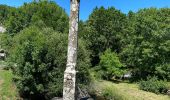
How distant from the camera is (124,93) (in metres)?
46.8

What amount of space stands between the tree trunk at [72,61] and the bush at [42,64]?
28.4m

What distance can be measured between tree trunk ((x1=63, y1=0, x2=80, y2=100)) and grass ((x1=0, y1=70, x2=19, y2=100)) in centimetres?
2940

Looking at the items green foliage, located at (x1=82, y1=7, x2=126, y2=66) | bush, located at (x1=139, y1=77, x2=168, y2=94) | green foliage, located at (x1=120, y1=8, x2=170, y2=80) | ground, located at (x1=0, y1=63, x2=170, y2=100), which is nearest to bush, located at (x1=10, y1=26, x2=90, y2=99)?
ground, located at (x1=0, y1=63, x2=170, y2=100)

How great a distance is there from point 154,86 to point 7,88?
2403 cm

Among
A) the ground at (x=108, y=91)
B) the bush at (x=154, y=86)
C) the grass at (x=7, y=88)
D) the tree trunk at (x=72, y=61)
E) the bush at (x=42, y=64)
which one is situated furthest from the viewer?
the bush at (x=154, y=86)

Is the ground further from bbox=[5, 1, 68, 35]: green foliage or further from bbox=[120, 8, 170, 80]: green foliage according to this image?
bbox=[5, 1, 68, 35]: green foliage

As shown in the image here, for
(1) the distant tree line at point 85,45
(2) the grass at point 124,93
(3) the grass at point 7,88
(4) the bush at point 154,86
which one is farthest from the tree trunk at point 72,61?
(4) the bush at point 154,86

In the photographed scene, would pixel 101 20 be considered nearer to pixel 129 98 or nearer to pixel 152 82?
pixel 152 82

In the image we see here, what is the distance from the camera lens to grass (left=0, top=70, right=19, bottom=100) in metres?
35.4

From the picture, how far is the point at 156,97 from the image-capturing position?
47781 mm

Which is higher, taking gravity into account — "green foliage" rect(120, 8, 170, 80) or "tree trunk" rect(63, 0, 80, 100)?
"green foliage" rect(120, 8, 170, 80)

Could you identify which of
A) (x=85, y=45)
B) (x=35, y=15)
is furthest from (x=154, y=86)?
(x=35, y=15)

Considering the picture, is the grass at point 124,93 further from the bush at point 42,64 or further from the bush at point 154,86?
the bush at point 42,64

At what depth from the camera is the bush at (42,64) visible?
116 ft
